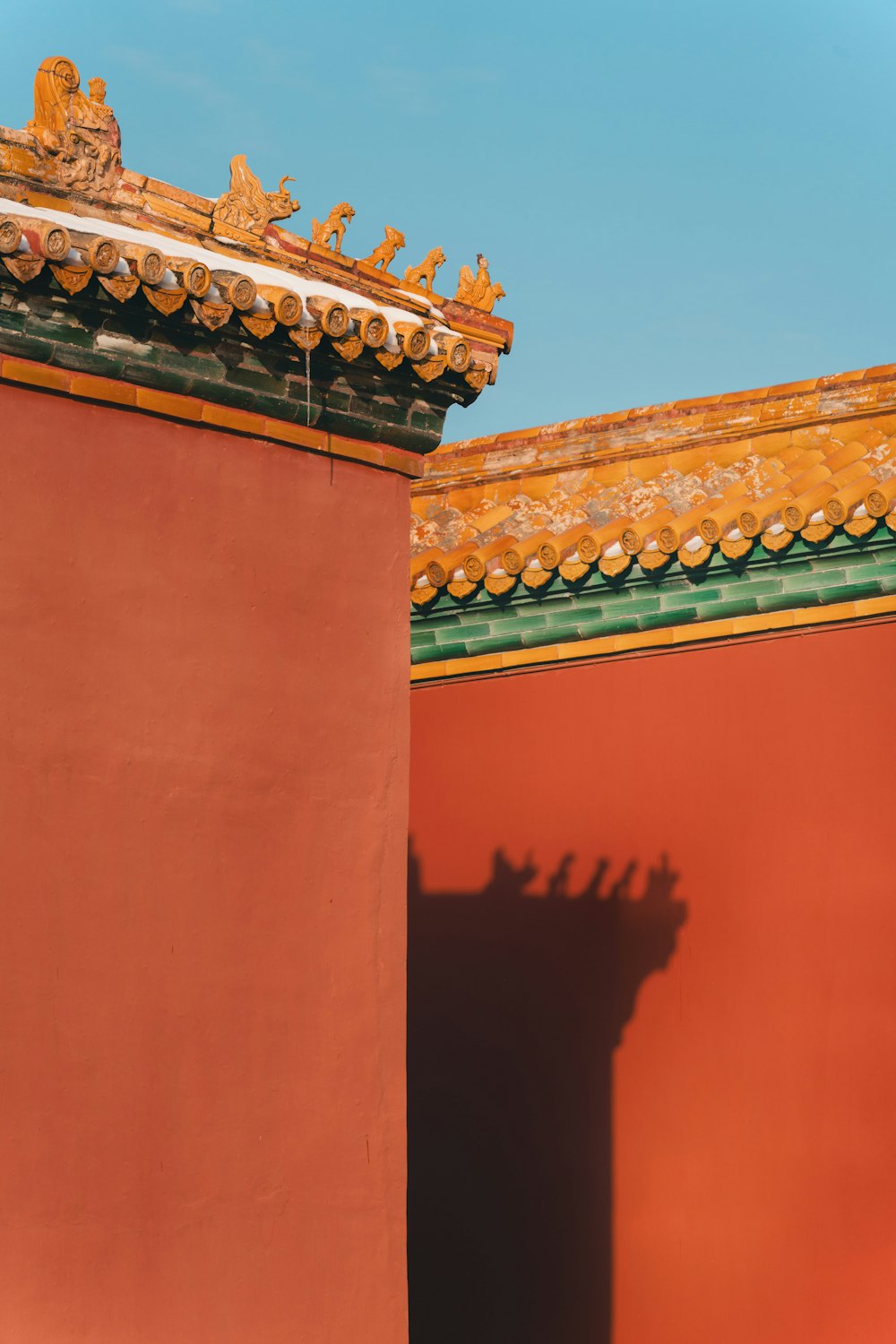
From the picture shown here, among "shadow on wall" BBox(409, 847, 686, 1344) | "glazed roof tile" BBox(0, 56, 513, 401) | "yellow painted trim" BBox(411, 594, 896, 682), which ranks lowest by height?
"shadow on wall" BBox(409, 847, 686, 1344)

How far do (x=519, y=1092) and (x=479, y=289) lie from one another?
331cm

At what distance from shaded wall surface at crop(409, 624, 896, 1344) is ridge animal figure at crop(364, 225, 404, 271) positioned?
7.76 ft

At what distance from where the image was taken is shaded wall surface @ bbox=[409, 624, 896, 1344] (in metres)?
6.80

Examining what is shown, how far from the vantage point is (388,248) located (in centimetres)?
586

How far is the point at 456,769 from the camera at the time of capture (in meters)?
8.11

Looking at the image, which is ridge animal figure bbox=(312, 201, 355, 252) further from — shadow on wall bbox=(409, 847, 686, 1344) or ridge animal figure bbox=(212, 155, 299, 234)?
shadow on wall bbox=(409, 847, 686, 1344)

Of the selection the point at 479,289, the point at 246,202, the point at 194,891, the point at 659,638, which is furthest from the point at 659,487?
the point at 194,891

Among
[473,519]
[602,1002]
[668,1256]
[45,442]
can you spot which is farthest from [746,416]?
[45,442]

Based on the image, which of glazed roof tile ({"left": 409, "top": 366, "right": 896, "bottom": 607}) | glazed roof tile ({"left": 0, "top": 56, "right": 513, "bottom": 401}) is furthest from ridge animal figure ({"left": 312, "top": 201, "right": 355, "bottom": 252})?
glazed roof tile ({"left": 409, "top": 366, "right": 896, "bottom": 607})

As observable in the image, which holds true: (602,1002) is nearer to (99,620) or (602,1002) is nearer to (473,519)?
(473,519)

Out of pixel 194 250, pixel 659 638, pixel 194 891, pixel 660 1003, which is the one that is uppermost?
pixel 194 250

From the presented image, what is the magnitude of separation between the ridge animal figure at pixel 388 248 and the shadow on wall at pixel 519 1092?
278cm

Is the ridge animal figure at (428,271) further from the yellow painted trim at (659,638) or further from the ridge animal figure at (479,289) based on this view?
the yellow painted trim at (659,638)

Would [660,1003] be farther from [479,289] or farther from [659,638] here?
[479,289]
